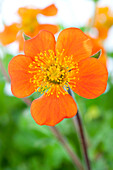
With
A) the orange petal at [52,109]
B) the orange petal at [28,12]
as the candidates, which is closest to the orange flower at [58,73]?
the orange petal at [52,109]

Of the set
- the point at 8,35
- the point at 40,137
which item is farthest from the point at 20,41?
the point at 40,137

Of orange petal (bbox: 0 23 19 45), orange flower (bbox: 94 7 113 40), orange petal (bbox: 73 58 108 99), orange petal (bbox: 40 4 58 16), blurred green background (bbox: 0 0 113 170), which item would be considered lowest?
blurred green background (bbox: 0 0 113 170)

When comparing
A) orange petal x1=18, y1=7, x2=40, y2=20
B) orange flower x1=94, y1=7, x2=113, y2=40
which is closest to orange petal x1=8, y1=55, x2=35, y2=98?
orange petal x1=18, y1=7, x2=40, y2=20

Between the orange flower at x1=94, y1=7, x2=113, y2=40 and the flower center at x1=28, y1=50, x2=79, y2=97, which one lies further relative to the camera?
the orange flower at x1=94, y1=7, x2=113, y2=40

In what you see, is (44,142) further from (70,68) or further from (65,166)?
(70,68)

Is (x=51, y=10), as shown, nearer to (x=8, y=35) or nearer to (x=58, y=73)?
(x=8, y=35)

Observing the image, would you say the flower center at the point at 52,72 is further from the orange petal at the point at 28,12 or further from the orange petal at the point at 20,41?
the orange petal at the point at 28,12

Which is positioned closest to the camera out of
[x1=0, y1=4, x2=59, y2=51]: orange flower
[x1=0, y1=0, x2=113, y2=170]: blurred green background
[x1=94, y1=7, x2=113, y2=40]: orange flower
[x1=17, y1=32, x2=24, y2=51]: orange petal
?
[x1=17, y1=32, x2=24, y2=51]: orange petal

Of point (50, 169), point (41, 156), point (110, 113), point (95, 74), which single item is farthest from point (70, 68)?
point (41, 156)

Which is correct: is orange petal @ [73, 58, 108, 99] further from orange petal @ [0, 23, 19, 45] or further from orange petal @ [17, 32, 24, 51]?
orange petal @ [0, 23, 19, 45]
